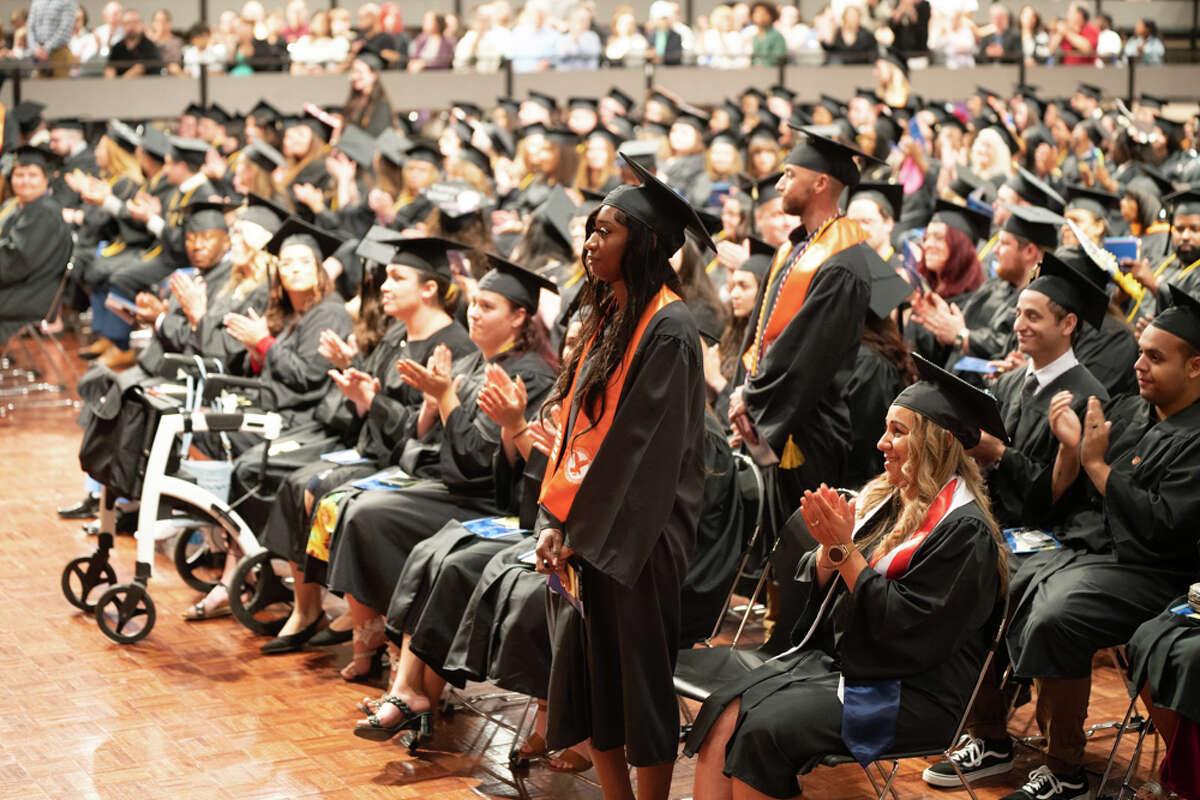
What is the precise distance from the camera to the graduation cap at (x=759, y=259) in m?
6.34

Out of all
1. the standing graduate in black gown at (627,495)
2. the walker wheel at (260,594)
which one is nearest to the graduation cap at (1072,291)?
the standing graduate in black gown at (627,495)

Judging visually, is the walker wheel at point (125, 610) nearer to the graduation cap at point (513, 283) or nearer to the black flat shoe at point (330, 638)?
the black flat shoe at point (330, 638)

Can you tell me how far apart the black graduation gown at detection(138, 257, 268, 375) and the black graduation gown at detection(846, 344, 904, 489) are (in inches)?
126

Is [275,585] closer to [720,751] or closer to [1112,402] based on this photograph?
[720,751]

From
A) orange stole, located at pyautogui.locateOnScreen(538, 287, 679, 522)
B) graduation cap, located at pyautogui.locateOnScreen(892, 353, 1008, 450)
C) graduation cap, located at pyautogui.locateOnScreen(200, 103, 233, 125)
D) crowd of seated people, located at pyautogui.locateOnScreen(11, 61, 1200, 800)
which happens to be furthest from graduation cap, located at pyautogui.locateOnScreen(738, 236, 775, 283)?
graduation cap, located at pyautogui.locateOnScreen(200, 103, 233, 125)

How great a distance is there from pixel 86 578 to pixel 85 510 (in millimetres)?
1689

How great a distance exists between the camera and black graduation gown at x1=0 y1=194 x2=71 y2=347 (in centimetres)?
1074

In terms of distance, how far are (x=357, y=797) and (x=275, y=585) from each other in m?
1.81

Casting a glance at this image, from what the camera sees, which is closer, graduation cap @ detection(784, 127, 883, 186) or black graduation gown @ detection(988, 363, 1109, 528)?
black graduation gown @ detection(988, 363, 1109, 528)

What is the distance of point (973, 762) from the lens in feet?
15.4

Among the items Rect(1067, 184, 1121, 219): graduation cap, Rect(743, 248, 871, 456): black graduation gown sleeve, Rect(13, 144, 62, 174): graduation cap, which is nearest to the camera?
Rect(743, 248, 871, 456): black graduation gown sleeve

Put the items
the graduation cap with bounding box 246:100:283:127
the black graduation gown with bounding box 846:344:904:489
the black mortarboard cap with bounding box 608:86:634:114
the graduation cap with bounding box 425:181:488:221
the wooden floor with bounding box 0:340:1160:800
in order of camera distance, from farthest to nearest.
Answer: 1. the black mortarboard cap with bounding box 608:86:634:114
2. the graduation cap with bounding box 246:100:283:127
3. the graduation cap with bounding box 425:181:488:221
4. the black graduation gown with bounding box 846:344:904:489
5. the wooden floor with bounding box 0:340:1160:800

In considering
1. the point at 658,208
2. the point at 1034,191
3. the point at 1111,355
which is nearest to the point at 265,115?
the point at 1034,191

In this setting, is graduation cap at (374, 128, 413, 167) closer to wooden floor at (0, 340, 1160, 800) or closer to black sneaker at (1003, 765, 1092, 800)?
wooden floor at (0, 340, 1160, 800)
